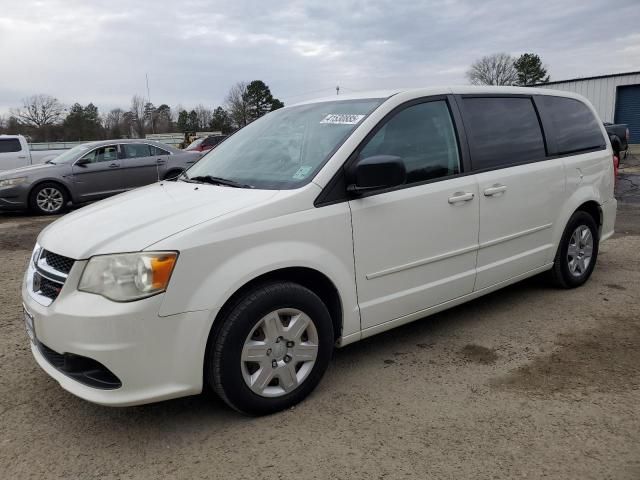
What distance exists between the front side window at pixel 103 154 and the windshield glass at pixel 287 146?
318 inches

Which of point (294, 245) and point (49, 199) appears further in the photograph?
point (49, 199)

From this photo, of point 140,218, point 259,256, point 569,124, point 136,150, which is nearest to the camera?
point 259,256

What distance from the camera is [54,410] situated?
10.0ft

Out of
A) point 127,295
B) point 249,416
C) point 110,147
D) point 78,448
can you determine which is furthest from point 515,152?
point 110,147

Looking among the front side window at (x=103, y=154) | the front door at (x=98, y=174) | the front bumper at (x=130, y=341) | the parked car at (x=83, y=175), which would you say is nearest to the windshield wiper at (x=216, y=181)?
the front bumper at (x=130, y=341)

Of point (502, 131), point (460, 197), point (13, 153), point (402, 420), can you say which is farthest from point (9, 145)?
point (402, 420)

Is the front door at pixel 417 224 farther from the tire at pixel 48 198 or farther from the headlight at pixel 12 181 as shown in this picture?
the headlight at pixel 12 181

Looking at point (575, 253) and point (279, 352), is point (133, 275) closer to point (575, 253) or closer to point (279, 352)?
point (279, 352)

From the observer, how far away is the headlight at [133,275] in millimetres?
2469

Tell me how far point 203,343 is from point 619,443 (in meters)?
2.02

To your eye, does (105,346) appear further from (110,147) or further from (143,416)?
(110,147)

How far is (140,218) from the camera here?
2.85 m

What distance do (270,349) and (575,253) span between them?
325cm

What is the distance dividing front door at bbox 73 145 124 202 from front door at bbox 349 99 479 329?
9.12 m
